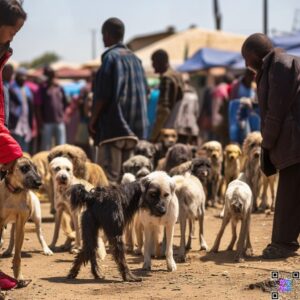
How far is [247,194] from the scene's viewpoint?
29.0 ft

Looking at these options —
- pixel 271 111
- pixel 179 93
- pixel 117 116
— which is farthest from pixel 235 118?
pixel 271 111

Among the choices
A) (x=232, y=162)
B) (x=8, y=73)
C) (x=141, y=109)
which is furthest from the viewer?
(x=8, y=73)

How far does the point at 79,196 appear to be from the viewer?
7715 millimetres

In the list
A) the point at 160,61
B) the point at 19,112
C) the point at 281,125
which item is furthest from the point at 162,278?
the point at 19,112

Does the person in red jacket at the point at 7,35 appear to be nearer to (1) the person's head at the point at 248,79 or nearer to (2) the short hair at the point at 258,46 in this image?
→ (2) the short hair at the point at 258,46

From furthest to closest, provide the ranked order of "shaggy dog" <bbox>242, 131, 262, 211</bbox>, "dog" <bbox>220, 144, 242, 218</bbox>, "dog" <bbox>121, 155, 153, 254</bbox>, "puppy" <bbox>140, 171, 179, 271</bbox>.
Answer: "dog" <bbox>220, 144, 242, 218</bbox> < "shaggy dog" <bbox>242, 131, 262, 211</bbox> < "dog" <bbox>121, 155, 153, 254</bbox> < "puppy" <bbox>140, 171, 179, 271</bbox>

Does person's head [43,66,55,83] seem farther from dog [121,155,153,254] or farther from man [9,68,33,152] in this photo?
dog [121,155,153,254]

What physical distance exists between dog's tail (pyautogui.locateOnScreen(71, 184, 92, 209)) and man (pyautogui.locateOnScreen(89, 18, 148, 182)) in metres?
2.98

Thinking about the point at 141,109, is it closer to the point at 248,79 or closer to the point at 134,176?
the point at 134,176

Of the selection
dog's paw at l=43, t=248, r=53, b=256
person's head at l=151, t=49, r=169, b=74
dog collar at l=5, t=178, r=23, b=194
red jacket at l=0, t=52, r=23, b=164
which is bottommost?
dog's paw at l=43, t=248, r=53, b=256

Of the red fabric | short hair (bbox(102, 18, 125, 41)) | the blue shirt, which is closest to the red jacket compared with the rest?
the red fabric

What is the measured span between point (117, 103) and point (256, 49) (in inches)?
100

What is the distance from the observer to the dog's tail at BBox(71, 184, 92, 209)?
25.2ft

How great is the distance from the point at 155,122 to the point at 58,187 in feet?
14.4
